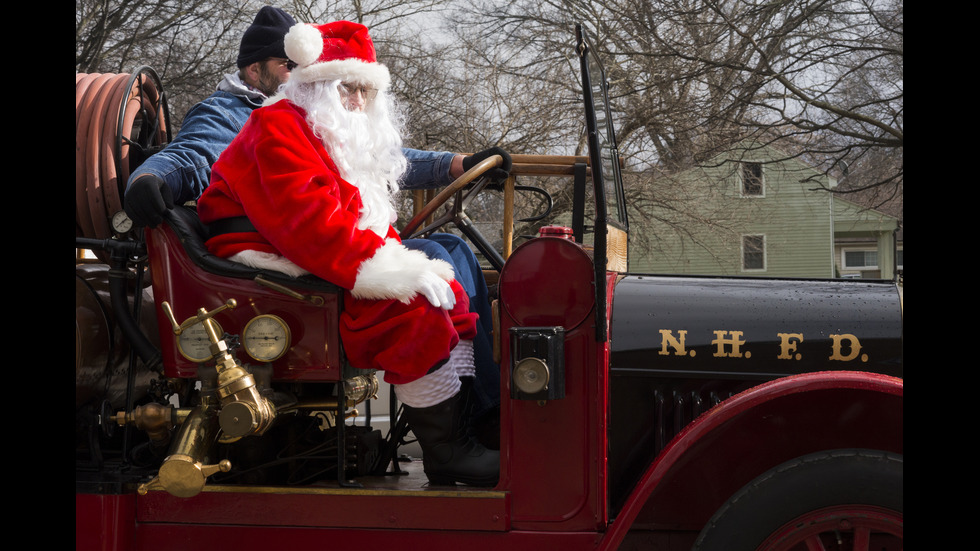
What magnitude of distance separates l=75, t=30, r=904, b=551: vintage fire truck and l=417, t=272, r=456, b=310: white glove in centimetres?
15

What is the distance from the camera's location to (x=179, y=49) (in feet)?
38.4

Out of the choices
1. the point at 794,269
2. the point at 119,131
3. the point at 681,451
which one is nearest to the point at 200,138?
the point at 119,131

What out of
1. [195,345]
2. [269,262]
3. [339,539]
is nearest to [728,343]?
[339,539]

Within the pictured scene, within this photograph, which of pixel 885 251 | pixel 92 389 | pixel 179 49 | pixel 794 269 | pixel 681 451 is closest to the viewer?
pixel 681 451

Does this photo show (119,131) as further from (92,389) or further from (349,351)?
(349,351)

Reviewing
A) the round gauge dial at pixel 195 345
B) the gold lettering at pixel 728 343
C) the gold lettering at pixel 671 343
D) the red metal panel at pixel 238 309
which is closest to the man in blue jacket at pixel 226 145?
the red metal panel at pixel 238 309

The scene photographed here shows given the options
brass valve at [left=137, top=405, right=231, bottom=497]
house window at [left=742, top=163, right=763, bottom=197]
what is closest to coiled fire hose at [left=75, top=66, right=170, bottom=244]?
brass valve at [left=137, top=405, right=231, bottom=497]

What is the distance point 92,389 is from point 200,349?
533mm

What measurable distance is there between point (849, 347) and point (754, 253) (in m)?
13.6

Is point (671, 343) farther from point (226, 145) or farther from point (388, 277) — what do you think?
point (226, 145)

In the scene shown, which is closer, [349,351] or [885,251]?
[349,351]

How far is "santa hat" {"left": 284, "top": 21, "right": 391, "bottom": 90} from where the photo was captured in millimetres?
2609

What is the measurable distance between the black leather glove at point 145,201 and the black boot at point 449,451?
0.91 meters

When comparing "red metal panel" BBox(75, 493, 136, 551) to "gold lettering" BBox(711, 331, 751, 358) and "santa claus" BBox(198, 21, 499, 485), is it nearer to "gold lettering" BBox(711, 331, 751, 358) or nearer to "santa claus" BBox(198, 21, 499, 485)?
"santa claus" BBox(198, 21, 499, 485)
